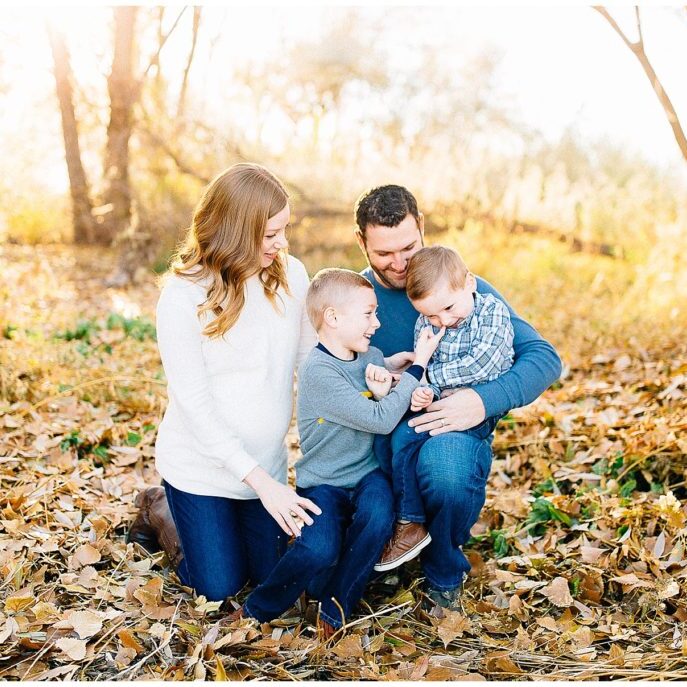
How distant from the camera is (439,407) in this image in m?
2.96

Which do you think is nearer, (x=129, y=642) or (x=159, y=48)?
(x=129, y=642)

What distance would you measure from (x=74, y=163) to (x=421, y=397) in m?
9.85

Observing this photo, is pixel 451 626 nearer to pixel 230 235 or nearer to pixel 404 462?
pixel 404 462

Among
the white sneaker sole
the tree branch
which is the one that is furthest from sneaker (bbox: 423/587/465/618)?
the tree branch

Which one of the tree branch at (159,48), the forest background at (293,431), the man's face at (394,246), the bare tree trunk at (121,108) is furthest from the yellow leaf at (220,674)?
the tree branch at (159,48)

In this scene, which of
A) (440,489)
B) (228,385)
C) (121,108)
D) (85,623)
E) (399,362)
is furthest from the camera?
(121,108)

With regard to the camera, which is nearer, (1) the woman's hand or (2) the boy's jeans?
(1) the woman's hand

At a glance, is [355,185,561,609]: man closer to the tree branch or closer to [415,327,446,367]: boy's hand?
[415,327,446,367]: boy's hand

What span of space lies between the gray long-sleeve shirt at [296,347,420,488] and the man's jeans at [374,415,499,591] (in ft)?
0.50

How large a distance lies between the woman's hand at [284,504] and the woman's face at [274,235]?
81 cm

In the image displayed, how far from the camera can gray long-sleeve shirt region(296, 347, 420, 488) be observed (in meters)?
2.79

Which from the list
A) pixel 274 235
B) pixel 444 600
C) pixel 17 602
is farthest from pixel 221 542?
pixel 274 235

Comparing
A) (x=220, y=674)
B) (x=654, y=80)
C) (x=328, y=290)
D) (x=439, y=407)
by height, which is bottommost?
(x=220, y=674)

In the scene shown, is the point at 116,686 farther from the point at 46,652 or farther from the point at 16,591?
the point at 16,591
